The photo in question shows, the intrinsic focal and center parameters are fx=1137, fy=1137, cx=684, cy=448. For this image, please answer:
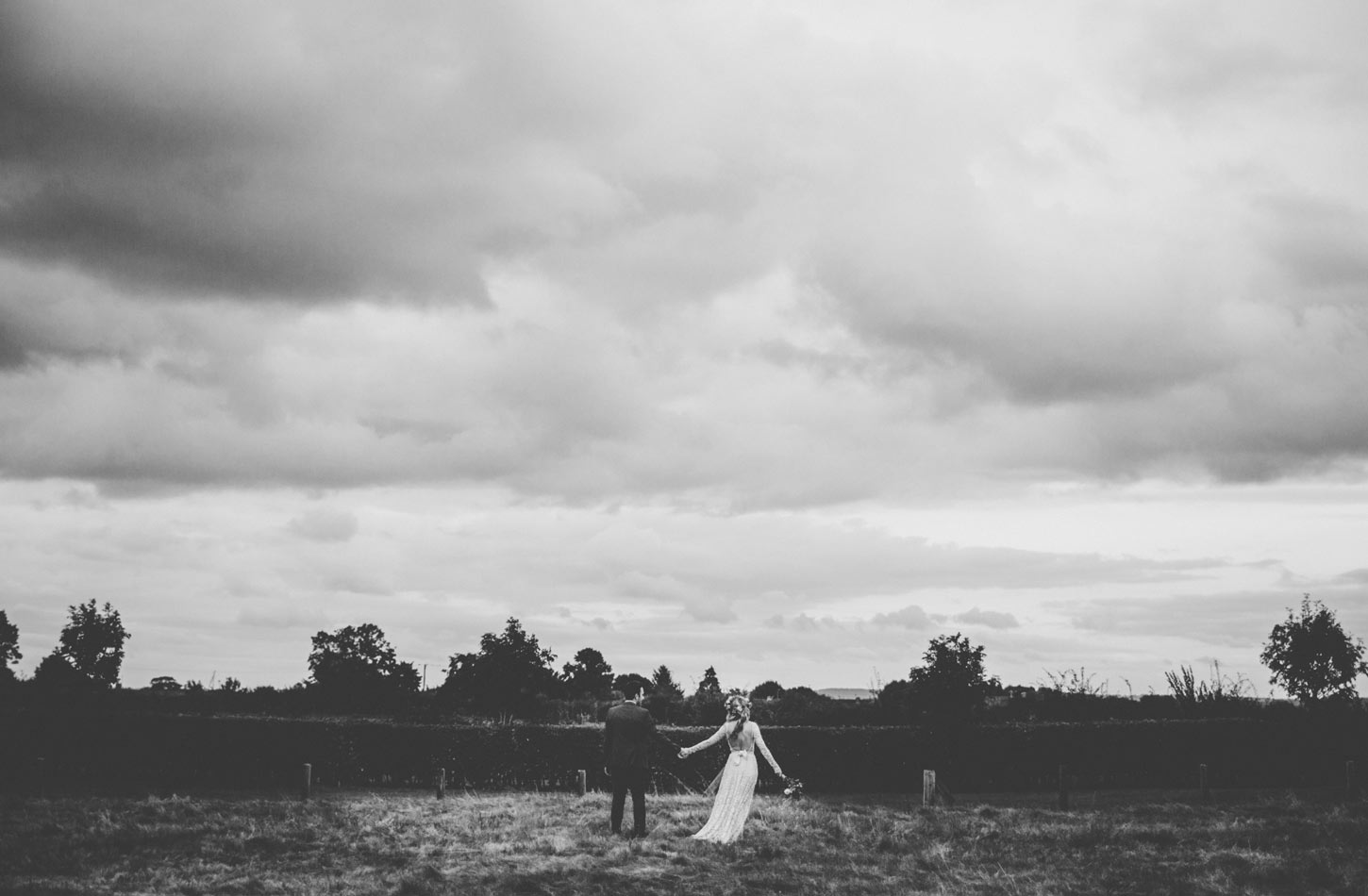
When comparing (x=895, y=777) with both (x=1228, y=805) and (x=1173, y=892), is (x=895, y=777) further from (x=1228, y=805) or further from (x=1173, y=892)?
(x=1173, y=892)

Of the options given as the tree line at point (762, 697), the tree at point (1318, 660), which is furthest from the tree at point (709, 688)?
the tree at point (1318, 660)

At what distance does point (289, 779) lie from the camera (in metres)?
32.1

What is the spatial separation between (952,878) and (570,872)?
4.59m

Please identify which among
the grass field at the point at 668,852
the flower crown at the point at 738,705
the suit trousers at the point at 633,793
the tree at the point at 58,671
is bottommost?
the grass field at the point at 668,852

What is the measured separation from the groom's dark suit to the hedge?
15016mm

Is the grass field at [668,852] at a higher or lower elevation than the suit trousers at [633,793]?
lower

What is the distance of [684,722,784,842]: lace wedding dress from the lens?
16281 mm

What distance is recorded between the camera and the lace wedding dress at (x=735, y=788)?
16.3m

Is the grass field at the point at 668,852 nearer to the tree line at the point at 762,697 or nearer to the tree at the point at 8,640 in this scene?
the tree line at the point at 762,697

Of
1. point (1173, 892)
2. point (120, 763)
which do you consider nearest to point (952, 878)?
point (1173, 892)

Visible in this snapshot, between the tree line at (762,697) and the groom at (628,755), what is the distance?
464 millimetres

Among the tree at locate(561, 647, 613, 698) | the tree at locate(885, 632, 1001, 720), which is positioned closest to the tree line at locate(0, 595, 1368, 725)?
the tree at locate(885, 632, 1001, 720)

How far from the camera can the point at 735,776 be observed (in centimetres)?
1662

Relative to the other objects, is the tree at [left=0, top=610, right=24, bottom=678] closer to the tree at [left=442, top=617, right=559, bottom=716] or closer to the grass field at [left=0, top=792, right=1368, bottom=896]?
the tree at [left=442, top=617, right=559, bottom=716]
